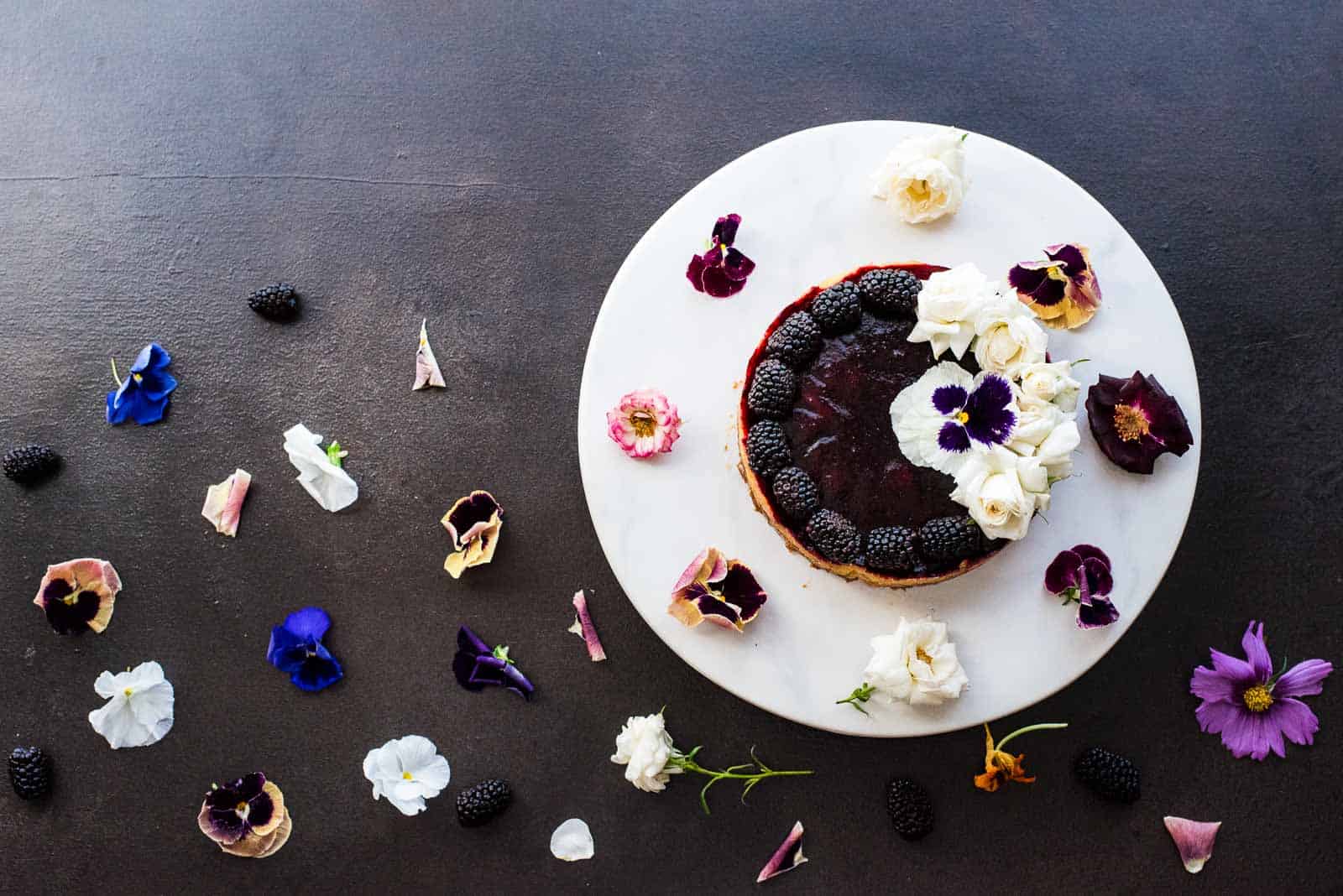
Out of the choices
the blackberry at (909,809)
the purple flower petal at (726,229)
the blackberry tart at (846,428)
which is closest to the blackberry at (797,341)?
the blackberry tart at (846,428)

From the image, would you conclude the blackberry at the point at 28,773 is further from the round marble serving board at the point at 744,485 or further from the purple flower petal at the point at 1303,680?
the purple flower petal at the point at 1303,680

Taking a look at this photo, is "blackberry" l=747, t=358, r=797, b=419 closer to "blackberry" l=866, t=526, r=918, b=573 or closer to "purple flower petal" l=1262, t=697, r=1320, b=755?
"blackberry" l=866, t=526, r=918, b=573

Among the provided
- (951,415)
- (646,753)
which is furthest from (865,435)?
(646,753)

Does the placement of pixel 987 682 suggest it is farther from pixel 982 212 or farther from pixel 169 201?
pixel 169 201

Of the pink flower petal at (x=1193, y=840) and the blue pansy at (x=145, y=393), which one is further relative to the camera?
the blue pansy at (x=145, y=393)

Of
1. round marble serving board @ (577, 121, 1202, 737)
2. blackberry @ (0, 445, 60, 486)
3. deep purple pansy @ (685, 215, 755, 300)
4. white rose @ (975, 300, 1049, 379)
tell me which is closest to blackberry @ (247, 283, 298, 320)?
blackberry @ (0, 445, 60, 486)
